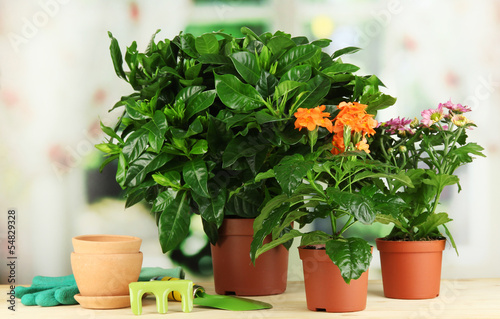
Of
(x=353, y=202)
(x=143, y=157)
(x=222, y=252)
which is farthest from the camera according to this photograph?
(x=222, y=252)

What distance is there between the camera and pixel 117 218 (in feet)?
5.81

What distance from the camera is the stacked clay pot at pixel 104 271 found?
1251mm

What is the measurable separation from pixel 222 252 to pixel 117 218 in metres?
0.49

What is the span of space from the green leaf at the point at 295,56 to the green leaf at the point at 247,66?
6 cm

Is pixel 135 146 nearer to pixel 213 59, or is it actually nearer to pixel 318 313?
pixel 213 59

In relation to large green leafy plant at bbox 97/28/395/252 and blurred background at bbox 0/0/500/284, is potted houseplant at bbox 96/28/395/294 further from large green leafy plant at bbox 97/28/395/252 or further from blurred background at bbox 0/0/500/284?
blurred background at bbox 0/0/500/284

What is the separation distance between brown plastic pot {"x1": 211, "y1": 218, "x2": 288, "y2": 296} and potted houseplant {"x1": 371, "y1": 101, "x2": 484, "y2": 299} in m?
0.30

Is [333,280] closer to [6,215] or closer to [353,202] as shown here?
[353,202]

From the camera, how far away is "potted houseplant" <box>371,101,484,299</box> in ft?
4.41

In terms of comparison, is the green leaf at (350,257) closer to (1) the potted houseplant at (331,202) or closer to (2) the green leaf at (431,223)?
(1) the potted houseplant at (331,202)

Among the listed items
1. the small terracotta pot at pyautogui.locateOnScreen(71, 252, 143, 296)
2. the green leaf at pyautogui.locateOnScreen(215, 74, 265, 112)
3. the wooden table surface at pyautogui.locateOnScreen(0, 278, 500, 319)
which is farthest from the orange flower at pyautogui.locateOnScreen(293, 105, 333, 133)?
the small terracotta pot at pyautogui.locateOnScreen(71, 252, 143, 296)

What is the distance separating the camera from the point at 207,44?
1360 mm

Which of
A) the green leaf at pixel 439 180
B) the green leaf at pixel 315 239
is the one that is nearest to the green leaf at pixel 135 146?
the green leaf at pixel 315 239

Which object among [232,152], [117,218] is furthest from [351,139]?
[117,218]
